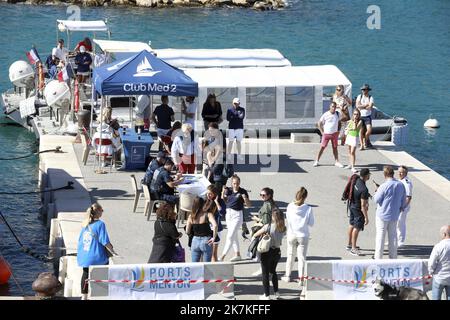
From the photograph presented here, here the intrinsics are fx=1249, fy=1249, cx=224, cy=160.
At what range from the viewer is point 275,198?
23.5 m

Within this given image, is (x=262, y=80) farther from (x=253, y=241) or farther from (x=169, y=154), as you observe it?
(x=253, y=241)

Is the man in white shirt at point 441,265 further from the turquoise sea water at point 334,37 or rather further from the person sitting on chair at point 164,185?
the turquoise sea water at point 334,37

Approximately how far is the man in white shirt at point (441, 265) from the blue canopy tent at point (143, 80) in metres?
9.60

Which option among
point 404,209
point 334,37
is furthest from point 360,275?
point 334,37

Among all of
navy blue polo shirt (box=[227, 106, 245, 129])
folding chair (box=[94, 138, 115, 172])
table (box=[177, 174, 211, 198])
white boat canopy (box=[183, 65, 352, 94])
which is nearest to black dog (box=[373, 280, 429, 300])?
table (box=[177, 174, 211, 198])

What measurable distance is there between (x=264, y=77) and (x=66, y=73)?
529cm

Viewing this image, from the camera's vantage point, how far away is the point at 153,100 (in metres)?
30.7

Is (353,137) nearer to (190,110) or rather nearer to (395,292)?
(190,110)

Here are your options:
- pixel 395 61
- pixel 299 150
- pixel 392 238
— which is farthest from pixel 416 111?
pixel 392 238

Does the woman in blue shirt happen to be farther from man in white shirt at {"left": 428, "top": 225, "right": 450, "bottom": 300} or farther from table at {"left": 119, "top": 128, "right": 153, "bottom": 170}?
table at {"left": 119, "top": 128, "right": 153, "bottom": 170}

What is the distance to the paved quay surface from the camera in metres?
20.1

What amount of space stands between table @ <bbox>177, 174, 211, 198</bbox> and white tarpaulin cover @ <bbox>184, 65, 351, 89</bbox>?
7.27 m

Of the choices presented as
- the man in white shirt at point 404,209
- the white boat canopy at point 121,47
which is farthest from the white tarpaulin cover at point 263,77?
the man in white shirt at point 404,209
